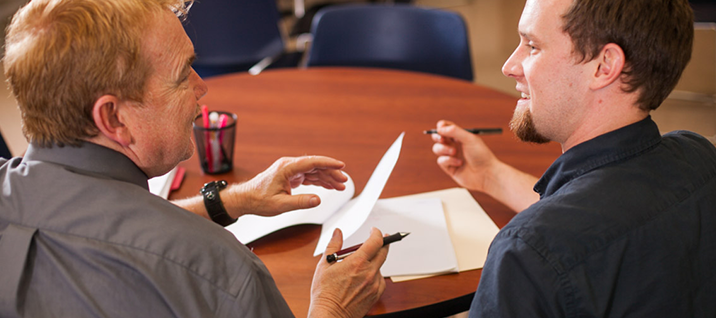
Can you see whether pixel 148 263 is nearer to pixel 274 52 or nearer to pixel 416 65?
pixel 416 65

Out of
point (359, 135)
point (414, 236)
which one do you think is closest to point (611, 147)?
point (414, 236)

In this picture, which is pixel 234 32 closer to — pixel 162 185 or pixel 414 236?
pixel 162 185

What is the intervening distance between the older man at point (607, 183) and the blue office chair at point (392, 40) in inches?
58.6

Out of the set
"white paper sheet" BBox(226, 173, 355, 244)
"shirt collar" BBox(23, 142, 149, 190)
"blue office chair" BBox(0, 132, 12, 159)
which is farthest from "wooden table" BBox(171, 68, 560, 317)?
"blue office chair" BBox(0, 132, 12, 159)

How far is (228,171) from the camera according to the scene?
158 centimetres

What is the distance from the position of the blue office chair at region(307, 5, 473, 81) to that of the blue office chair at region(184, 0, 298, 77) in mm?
511

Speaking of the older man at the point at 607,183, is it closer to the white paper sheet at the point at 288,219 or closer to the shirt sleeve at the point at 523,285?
the shirt sleeve at the point at 523,285

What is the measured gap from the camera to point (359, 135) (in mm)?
1796

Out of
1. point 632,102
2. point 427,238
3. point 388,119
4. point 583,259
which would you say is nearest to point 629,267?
point 583,259

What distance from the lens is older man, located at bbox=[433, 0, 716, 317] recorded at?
2.77ft

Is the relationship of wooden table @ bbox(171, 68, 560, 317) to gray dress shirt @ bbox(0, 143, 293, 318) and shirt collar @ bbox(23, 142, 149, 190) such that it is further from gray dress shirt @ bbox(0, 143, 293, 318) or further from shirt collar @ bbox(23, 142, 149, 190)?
shirt collar @ bbox(23, 142, 149, 190)

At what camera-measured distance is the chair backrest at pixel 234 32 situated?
3205mm

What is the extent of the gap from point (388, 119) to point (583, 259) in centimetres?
113

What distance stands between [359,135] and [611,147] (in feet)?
3.05
